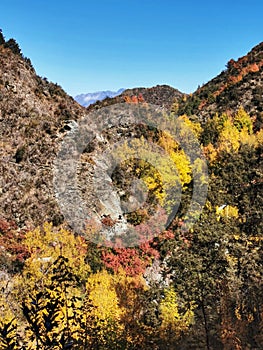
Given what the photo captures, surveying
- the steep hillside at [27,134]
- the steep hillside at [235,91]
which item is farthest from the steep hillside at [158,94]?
the steep hillside at [27,134]

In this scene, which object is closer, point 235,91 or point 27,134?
point 27,134

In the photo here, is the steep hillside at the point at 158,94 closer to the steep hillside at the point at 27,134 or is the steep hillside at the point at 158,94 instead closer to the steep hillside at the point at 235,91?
the steep hillside at the point at 235,91

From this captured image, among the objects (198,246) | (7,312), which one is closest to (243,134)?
(198,246)

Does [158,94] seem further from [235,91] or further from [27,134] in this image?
[27,134]

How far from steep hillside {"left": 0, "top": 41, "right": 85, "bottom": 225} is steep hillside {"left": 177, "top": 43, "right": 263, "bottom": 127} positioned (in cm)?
2457

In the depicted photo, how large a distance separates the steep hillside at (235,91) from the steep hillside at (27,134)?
24573 mm

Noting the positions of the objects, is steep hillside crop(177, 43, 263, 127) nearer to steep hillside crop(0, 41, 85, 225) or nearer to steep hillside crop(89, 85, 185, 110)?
steep hillside crop(89, 85, 185, 110)

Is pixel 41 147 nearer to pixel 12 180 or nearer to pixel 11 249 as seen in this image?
pixel 12 180

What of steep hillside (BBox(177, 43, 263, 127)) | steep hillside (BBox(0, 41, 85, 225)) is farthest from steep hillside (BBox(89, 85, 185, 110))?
steep hillside (BBox(0, 41, 85, 225))

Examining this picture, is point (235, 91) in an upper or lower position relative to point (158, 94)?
Answer: lower

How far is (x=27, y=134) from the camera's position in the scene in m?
32.7

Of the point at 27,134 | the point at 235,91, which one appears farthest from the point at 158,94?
the point at 27,134

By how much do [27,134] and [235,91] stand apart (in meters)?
37.2

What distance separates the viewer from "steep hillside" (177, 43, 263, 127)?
51.3 meters
